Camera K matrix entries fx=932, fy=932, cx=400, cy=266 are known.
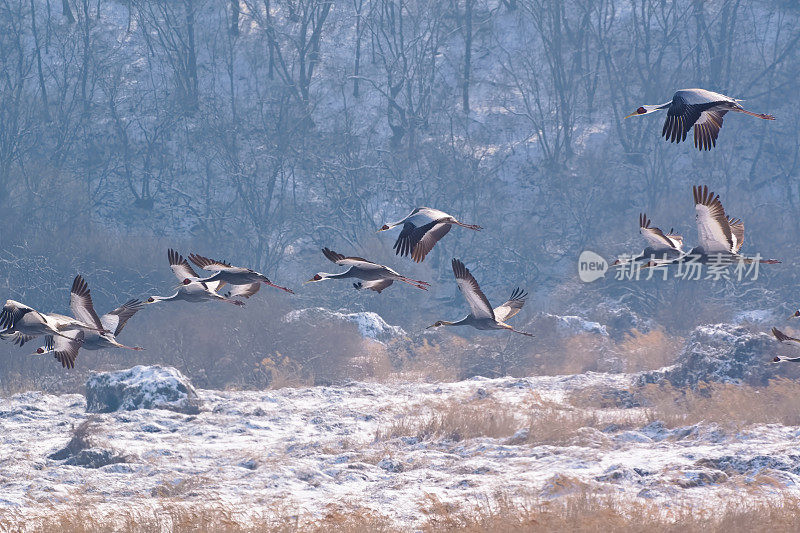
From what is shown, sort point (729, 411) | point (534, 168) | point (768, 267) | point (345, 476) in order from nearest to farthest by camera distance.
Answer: point (345, 476), point (729, 411), point (768, 267), point (534, 168)

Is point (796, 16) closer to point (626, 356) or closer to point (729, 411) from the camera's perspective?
point (626, 356)

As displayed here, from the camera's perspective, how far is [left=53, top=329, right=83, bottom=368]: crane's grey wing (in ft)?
21.3

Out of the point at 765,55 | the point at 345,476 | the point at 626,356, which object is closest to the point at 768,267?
the point at 626,356

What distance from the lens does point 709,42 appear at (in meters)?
46.4

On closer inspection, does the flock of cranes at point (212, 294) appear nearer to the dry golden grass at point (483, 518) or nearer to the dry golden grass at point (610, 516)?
the dry golden grass at point (610, 516)

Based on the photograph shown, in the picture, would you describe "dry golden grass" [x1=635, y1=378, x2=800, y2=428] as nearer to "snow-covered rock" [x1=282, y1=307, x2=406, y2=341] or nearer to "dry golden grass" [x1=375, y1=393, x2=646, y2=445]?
"dry golden grass" [x1=375, y1=393, x2=646, y2=445]

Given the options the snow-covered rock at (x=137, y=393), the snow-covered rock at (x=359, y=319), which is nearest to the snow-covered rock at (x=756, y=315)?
the snow-covered rock at (x=359, y=319)

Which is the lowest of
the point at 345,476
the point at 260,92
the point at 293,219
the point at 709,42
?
the point at 345,476

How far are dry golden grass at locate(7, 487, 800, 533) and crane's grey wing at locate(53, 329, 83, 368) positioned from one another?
19.8 ft

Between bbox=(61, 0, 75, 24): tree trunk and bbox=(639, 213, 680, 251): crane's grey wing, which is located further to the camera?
bbox=(61, 0, 75, 24): tree trunk

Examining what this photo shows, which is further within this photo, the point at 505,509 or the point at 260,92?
the point at 260,92

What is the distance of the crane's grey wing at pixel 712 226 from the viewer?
7023 mm

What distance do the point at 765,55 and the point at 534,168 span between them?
49.3 feet

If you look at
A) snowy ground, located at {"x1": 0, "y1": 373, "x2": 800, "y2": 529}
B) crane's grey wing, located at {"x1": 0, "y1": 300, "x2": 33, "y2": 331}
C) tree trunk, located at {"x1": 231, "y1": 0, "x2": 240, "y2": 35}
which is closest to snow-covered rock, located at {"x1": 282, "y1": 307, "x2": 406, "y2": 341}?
snowy ground, located at {"x1": 0, "y1": 373, "x2": 800, "y2": 529}
